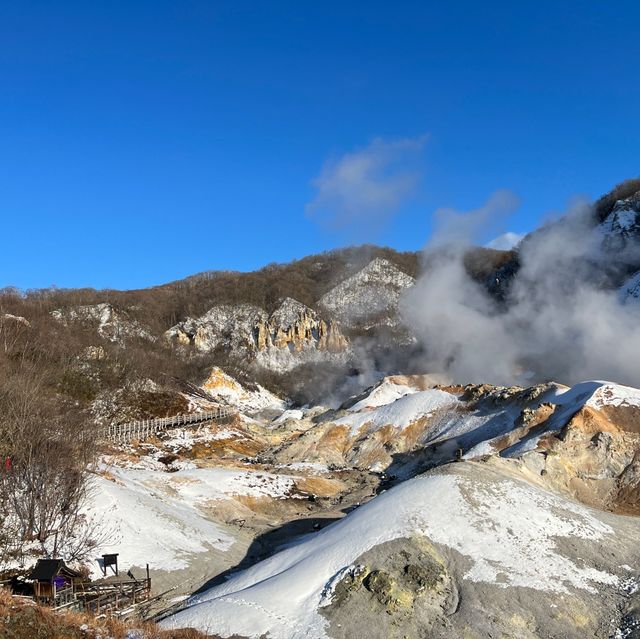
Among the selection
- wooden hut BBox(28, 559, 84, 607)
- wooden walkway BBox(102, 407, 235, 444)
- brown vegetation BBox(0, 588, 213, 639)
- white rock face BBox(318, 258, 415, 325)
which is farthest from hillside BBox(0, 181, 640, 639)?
white rock face BBox(318, 258, 415, 325)

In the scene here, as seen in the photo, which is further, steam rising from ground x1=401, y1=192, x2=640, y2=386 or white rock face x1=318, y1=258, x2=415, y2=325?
white rock face x1=318, y1=258, x2=415, y2=325

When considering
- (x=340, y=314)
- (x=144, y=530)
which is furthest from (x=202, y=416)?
(x=340, y=314)

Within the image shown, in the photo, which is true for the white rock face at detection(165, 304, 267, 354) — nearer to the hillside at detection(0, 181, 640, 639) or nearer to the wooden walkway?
the hillside at detection(0, 181, 640, 639)

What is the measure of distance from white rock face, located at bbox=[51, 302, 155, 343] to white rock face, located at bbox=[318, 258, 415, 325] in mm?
45775

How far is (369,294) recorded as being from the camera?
499ft

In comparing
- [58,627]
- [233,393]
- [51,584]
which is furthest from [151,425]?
[58,627]

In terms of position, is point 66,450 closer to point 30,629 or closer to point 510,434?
point 30,629

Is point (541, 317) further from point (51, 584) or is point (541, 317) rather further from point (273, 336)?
point (51, 584)

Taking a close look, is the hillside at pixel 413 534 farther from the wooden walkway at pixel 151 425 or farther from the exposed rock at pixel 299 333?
the exposed rock at pixel 299 333

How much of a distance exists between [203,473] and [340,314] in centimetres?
10818

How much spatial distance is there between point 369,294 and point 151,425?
100 meters

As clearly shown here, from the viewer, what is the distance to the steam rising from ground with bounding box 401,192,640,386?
82188mm

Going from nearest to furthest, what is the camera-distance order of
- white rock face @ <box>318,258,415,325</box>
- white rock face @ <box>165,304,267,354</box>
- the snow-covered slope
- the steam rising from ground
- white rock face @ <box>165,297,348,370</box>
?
the snow-covered slope, the steam rising from ground, white rock face @ <box>165,297,348,370</box>, white rock face @ <box>165,304,267,354</box>, white rock face @ <box>318,258,415,325</box>

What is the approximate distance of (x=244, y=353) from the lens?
132 m
